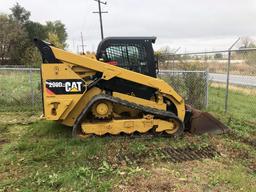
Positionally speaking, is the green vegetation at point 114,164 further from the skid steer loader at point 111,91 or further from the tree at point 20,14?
the tree at point 20,14

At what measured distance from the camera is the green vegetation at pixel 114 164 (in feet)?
17.3

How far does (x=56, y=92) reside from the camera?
7375 mm

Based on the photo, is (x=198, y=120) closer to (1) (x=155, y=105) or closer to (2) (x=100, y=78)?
(1) (x=155, y=105)

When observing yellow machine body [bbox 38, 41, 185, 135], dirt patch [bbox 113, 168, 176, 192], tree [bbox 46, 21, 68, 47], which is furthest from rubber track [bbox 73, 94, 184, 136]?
tree [bbox 46, 21, 68, 47]

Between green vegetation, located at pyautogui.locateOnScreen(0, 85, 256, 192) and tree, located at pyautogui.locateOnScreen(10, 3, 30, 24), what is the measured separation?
5070cm

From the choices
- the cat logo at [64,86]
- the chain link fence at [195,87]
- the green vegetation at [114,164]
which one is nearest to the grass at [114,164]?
the green vegetation at [114,164]

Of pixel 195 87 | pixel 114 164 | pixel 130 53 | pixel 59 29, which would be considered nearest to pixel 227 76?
pixel 195 87

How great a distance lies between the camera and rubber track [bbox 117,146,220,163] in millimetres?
6391

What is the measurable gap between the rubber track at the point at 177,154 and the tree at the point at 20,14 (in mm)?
52249

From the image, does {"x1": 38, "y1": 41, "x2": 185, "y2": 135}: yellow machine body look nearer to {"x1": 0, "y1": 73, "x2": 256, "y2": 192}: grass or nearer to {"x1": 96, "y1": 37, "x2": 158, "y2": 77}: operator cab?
{"x1": 0, "y1": 73, "x2": 256, "y2": 192}: grass

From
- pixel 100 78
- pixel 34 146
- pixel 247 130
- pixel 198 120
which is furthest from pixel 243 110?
pixel 34 146

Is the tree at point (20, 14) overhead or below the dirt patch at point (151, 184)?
overhead

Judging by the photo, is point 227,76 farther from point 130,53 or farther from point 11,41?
point 11,41

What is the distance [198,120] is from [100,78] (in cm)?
227
